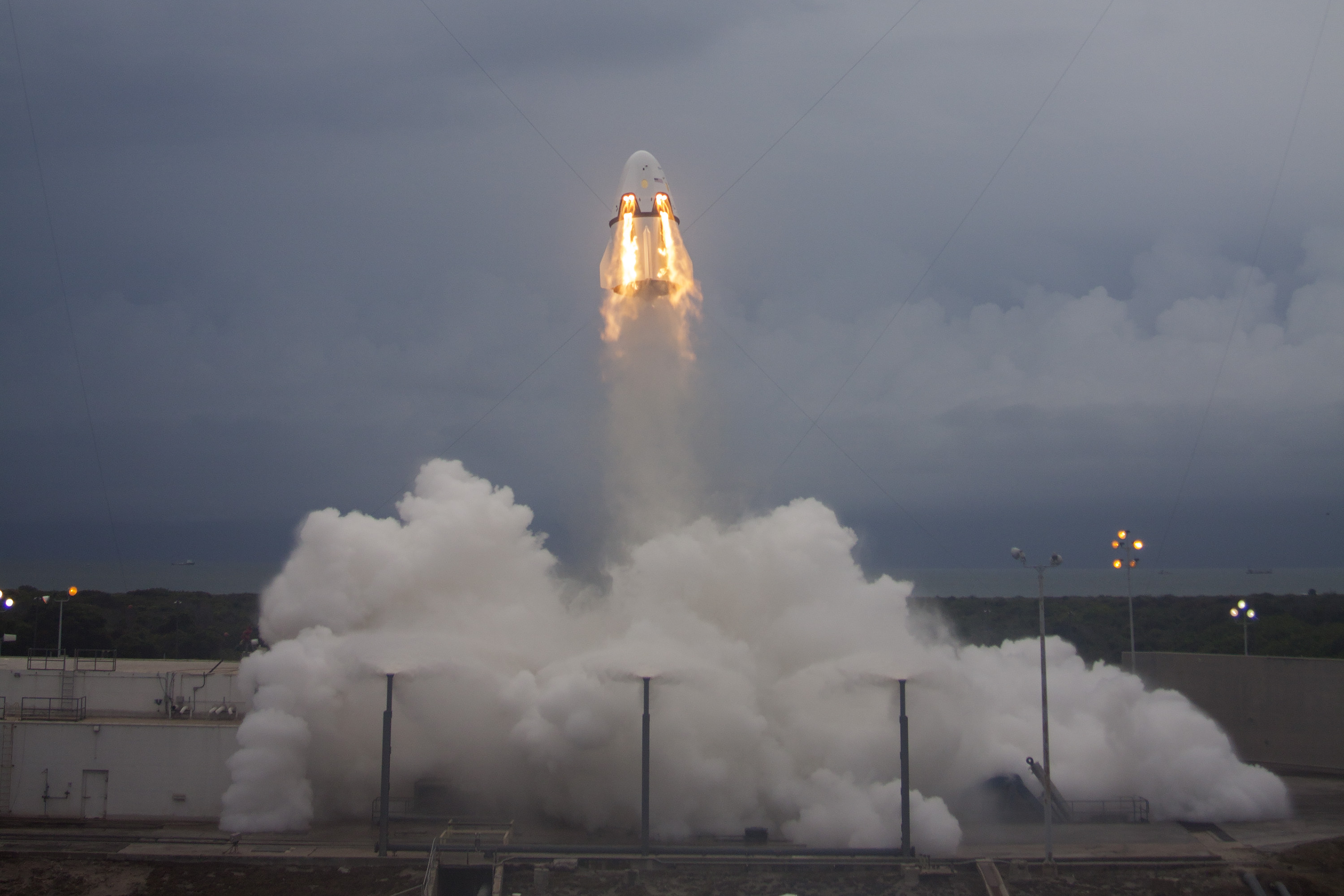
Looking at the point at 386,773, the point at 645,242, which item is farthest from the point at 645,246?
the point at 386,773

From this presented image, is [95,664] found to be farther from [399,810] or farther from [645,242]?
[645,242]

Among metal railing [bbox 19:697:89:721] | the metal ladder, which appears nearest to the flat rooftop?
metal railing [bbox 19:697:89:721]

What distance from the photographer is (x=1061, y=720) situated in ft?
137

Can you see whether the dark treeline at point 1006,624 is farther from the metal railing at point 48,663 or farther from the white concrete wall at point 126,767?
the white concrete wall at point 126,767

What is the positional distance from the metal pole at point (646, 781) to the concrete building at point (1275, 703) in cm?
2552

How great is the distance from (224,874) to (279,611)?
11431 mm

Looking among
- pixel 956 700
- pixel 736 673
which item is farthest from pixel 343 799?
pixel 956 700

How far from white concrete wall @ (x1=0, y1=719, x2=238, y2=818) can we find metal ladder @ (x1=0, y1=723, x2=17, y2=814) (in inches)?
3.5

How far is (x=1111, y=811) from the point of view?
37.8 meters

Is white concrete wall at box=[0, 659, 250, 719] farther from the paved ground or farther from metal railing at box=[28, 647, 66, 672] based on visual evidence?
the paved ground

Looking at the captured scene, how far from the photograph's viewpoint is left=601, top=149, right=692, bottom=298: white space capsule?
33.9 m

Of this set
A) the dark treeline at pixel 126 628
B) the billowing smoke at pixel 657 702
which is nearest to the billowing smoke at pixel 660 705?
the billowing smoke at pixel 657 702

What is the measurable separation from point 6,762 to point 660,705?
2475 cm

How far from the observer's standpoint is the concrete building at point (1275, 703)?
43.2m
